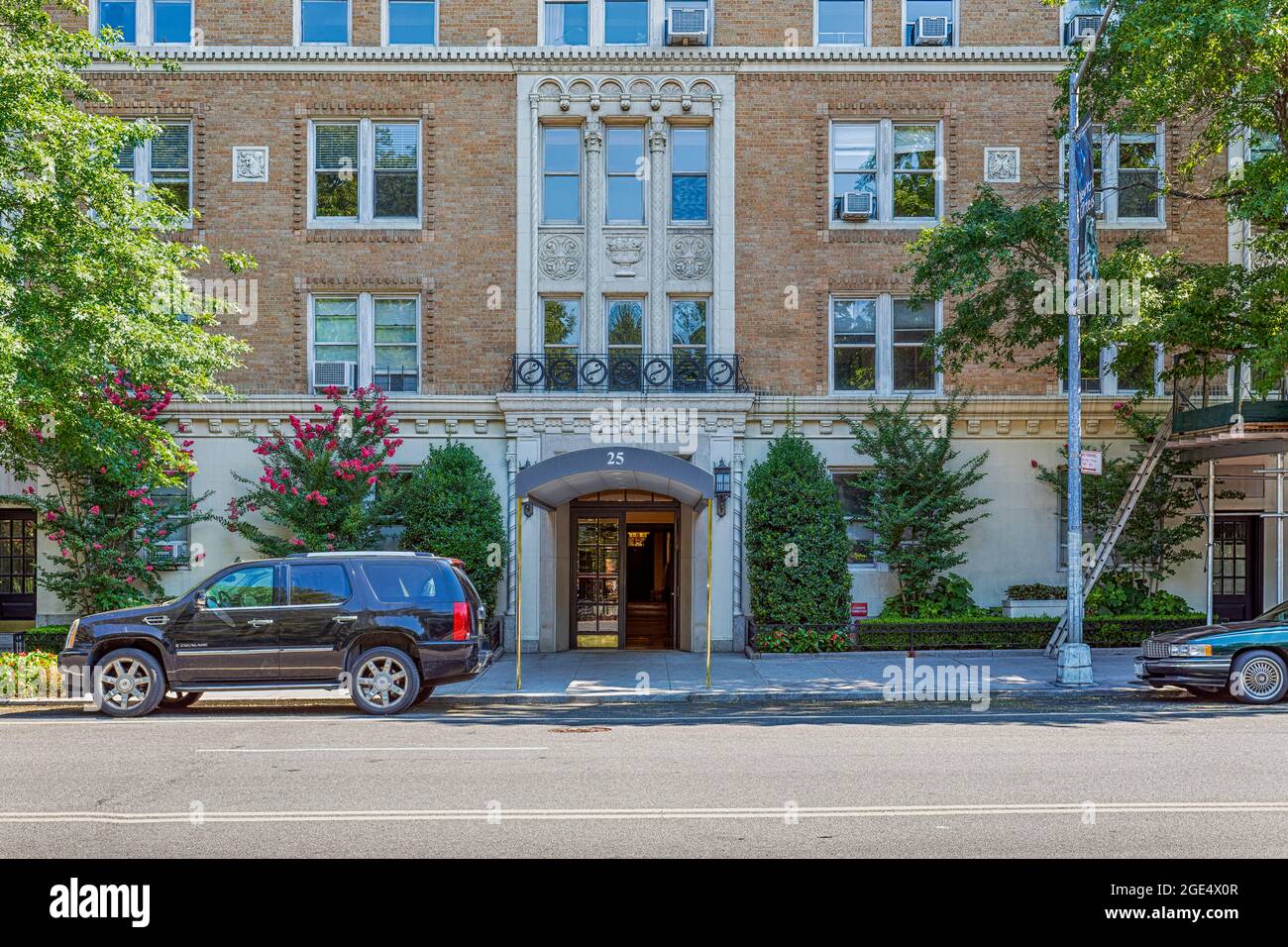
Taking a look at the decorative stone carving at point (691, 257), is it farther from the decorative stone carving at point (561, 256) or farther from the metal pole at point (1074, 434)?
the metal pole at point (1074, 434)

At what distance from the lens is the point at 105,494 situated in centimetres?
2039

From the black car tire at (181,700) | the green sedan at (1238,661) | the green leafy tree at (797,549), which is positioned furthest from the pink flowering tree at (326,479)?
the green sedan at (1238,661)

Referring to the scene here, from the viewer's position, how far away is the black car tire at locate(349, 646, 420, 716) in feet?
47.2

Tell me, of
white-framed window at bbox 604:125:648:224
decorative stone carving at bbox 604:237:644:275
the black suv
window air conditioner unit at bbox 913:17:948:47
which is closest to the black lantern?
decorative stone carving at bbox 604:237:644:275

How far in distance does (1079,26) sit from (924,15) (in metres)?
2.81

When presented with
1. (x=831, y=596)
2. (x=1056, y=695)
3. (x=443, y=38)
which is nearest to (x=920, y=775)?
(x=1056, y=695)

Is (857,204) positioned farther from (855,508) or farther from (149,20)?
(149,20)

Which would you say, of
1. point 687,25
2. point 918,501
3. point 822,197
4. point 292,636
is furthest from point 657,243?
point 292,636

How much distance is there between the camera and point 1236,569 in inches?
904

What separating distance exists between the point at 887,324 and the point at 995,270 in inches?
87.5

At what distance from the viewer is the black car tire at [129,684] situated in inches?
562

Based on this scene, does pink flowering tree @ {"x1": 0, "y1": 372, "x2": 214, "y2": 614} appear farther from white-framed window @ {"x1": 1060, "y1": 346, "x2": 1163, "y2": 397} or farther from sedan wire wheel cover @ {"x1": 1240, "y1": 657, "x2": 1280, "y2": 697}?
sedan wire wheel cover @ {"x1": 1240, "y1": 657, "x2": 1280, "y2": 697}

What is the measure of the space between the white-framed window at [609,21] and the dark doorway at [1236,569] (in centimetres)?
1388

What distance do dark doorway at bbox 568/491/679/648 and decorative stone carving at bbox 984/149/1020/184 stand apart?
Result: 28.4 feet
